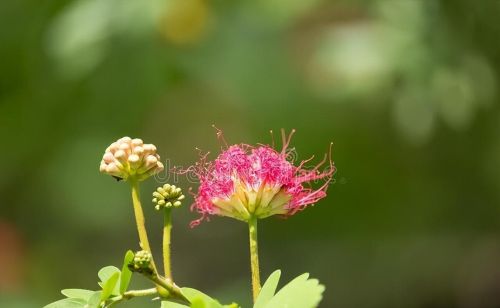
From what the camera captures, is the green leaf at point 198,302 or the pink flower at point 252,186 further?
the pink flower at point 252,186

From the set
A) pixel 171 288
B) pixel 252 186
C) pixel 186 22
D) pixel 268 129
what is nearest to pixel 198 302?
pixel 171 288

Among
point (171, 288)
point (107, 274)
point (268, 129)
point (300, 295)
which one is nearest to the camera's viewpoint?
point (300, 295)

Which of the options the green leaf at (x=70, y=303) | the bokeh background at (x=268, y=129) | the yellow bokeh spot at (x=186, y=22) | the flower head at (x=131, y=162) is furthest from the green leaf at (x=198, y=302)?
the yellow bokeh spot at (x=186, y=22)

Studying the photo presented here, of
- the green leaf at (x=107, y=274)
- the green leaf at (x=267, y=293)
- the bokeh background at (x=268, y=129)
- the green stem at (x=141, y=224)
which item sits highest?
the bokeh background at (x=268, y=129)

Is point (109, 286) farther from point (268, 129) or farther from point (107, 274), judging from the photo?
point (268, 129)

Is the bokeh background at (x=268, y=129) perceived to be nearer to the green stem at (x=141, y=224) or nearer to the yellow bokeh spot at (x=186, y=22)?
the yellow bokeh spot at (x=186, y=22)
